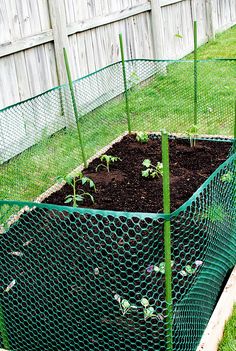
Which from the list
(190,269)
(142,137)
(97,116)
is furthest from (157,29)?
(190,269)

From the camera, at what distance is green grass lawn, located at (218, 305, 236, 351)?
2.83 m

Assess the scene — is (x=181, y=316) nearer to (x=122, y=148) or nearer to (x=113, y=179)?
(x=113, y=179)

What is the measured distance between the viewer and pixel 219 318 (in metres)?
2.87

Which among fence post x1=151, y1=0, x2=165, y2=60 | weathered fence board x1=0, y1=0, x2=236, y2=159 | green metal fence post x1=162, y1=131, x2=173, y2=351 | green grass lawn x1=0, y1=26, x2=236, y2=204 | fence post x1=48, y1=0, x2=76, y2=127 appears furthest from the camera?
fence post x1=151, y1=0, x2=165, y2=60

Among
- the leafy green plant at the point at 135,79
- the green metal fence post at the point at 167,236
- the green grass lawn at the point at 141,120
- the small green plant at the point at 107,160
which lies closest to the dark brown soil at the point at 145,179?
the small green plant at the point at 107,160

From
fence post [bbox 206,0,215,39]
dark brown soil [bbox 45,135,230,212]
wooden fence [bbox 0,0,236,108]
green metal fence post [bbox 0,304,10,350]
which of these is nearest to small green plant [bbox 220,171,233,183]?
dark brown soil [bbox 45,135,230,212]

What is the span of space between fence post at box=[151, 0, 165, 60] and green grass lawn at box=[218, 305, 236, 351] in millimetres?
5551

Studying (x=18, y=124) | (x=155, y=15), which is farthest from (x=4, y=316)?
(x=155, y=15)

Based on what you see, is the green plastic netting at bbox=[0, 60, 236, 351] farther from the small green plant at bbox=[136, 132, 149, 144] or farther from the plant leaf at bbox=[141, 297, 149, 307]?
the small green plant at bbox=[136, 132, 149, 144]

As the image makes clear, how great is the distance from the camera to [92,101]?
235 inches

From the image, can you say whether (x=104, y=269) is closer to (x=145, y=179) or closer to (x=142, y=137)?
(x=145, y=179)

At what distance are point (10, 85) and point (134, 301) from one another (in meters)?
3.11

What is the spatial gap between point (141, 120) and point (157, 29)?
2190 mm

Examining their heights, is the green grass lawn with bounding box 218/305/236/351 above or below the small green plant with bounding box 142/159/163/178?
below
